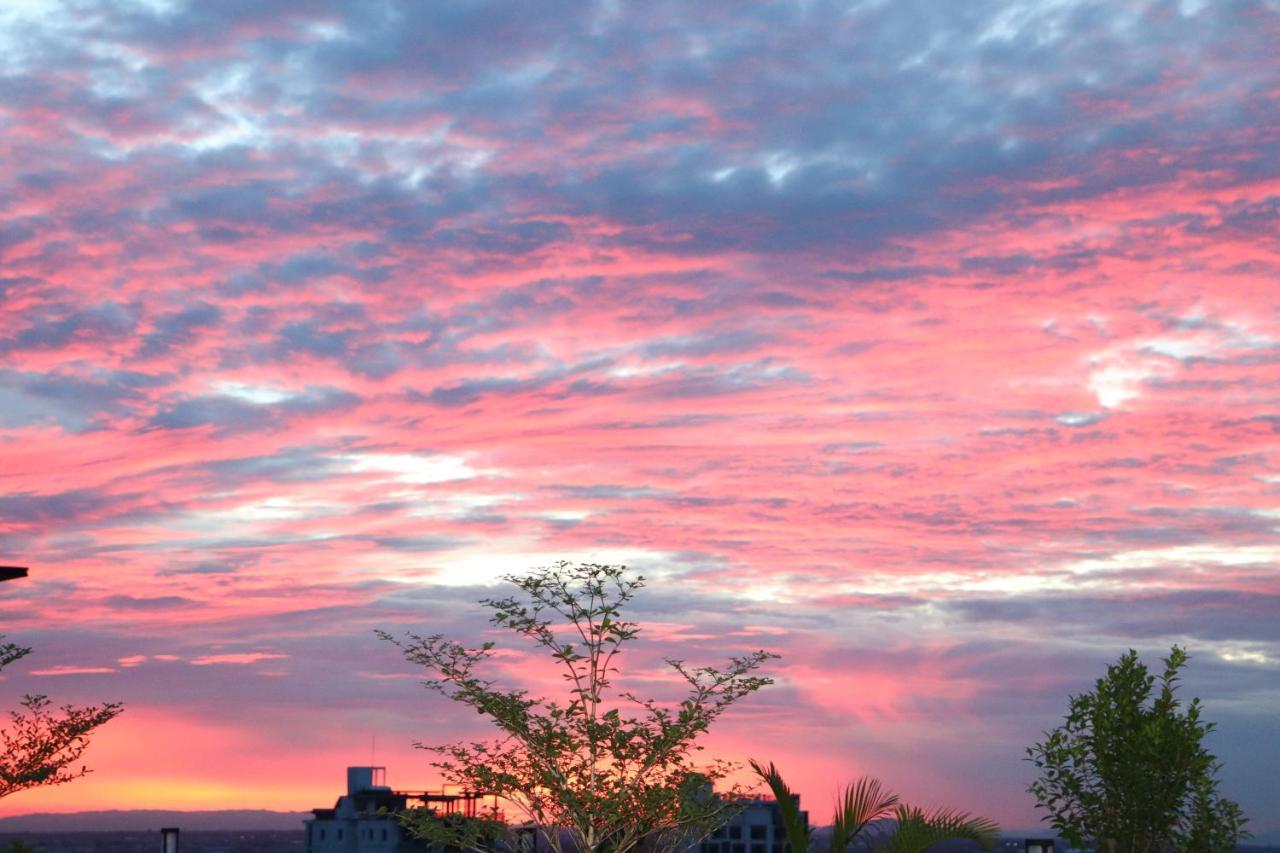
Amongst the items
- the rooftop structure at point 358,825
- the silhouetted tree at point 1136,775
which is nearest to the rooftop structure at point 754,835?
the rooftop structure at point 358,825

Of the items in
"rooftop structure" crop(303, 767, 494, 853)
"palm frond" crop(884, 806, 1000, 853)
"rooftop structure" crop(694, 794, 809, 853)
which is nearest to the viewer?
"palm frond" crop(884, 806, 1000, 853)

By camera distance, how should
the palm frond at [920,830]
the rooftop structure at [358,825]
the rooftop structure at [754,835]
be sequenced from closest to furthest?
the palm frond at [920,830] → the rooftop structure at [358,825] → the rooftop structure at [754,835]

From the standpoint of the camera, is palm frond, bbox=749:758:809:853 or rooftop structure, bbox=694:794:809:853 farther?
rooftop structure, bbox=694:794:809:853

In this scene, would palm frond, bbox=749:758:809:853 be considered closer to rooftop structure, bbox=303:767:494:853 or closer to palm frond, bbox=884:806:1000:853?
palm frond, bbox=884:806:1000:853

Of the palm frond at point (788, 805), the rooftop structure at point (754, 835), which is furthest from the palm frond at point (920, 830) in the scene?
the rooftop structure at point (754, 835)

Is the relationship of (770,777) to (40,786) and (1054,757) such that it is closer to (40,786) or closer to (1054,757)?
(1054,757)

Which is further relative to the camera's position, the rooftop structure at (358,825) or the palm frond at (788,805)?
the rooftop structure at (358,825)

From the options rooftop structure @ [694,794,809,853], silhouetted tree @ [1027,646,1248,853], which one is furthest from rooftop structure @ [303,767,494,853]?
silhouetted tree @ [1027,646,1248,853]

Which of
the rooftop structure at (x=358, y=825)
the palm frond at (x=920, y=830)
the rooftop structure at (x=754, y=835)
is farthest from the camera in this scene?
the rooftop structure at (x=754, y=835)

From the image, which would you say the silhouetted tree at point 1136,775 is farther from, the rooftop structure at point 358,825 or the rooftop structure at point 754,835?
the rooftop structure at point 754,835

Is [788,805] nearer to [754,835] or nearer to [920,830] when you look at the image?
[920,830]

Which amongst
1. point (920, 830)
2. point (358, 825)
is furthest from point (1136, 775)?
point (358, 825)

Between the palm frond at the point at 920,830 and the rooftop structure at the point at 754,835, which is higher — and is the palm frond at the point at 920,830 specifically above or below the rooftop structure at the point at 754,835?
above

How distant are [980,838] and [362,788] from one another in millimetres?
73440
